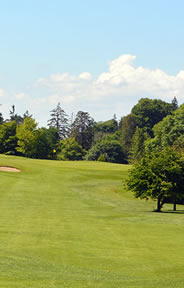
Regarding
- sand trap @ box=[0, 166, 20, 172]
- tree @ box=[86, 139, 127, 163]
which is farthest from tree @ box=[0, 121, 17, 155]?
sand trap @ box=[0, 166, 20, 172]

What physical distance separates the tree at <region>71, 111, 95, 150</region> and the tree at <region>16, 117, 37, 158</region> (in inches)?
2120

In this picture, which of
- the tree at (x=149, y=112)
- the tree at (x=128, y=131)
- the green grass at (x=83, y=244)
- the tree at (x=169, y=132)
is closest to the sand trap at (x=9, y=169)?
the green grass at (x=83, y=244)

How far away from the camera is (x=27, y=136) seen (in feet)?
364

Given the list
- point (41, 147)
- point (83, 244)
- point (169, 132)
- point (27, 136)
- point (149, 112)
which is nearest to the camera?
point (83, 244)

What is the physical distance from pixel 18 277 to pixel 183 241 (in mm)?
11261

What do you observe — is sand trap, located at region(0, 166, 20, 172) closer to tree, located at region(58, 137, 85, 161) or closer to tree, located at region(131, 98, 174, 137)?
tree, located at region(58, 137, 85, 161)

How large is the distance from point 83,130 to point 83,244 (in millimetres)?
150935

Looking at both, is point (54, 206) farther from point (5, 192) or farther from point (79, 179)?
point (79, 179)

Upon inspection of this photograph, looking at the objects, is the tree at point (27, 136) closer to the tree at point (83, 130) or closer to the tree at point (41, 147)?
the tree at point (41, 147)

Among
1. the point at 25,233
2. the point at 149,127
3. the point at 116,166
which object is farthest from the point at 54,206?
the point at 149,127

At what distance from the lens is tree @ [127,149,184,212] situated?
125ft

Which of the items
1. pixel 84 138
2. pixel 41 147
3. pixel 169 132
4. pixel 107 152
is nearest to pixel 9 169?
pixel 41 147

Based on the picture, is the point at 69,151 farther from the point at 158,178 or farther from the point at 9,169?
the point at 158,178

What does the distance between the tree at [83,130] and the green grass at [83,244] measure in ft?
399
